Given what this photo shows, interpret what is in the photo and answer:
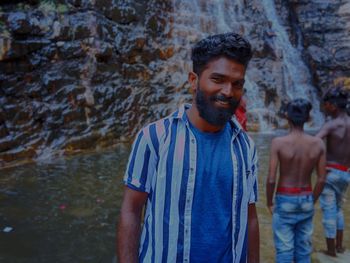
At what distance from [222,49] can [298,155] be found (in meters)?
1.87

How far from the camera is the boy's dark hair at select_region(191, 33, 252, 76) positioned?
186cm

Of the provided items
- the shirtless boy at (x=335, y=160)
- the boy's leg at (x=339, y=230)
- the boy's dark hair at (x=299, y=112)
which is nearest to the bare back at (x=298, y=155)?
the boy's dark hair at (x=299, y=112)

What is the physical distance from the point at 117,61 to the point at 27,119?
116 inches

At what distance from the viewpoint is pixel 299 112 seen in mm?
3426

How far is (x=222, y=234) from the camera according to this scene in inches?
72.0

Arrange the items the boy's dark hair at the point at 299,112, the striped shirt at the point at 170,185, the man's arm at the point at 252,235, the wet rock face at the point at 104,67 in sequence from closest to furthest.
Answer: the striped shirt at the point at 170,185 → the man's arm at the point at 252,235 → the boy's dark hair at the point at 299,112 → the wet rock face at the point at 104,67

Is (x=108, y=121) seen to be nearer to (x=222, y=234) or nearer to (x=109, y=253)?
(x=109, y=253)

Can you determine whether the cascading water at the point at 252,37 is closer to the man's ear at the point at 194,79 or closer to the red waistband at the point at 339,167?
the red waistband at the point at 339,167

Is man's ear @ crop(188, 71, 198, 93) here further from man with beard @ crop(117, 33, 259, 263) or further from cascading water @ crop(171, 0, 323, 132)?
cascading water @ crop(171, 0, 323, 132)

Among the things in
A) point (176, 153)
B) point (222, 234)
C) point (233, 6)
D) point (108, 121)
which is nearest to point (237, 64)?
point (176, 153)

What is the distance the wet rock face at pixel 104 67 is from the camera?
886cm

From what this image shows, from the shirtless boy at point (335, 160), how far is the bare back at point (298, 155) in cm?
62

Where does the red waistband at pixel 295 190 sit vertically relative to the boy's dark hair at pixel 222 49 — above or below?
below

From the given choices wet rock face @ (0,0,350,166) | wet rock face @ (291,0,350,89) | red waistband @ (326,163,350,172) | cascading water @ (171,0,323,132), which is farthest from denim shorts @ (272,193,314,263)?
wet rock face @ (291,0,350,89)
